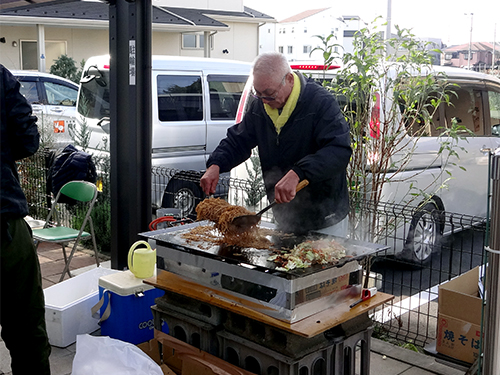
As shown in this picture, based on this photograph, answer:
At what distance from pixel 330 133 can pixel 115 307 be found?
2.10 metres

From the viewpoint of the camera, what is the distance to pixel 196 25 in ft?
67.8

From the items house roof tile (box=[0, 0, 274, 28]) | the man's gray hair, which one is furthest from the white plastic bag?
house roof tile (box=[0, 0, 274, 28])

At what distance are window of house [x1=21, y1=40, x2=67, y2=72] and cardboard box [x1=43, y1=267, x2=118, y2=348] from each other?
1906cm

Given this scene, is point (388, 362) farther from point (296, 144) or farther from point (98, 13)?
point (98, 13)

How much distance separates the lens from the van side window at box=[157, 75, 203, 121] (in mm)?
8242

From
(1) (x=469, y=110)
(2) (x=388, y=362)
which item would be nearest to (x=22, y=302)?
(2) (x=388, y=362)

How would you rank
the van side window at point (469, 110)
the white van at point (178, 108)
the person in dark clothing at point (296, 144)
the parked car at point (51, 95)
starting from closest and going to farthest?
the person in dark clothing at point (296, 144), the van side window at point (469, 110), the white van at point (178, 108), the parked car at point (51, 95)

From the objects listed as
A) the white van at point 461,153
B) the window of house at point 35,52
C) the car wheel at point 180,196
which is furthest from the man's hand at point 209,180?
the window of house at point 35,52

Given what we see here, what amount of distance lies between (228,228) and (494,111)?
5.48 m

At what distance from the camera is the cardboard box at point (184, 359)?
3.15 m

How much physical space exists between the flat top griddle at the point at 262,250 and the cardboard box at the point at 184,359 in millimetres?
638

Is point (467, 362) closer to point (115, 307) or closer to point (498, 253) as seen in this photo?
point (498, 253)

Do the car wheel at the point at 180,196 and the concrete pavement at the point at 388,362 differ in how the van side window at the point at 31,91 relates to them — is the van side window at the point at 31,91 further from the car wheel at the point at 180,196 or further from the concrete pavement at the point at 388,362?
the concrete pavement at the point at 388,362

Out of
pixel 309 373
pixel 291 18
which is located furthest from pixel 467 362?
pixel 291 18
